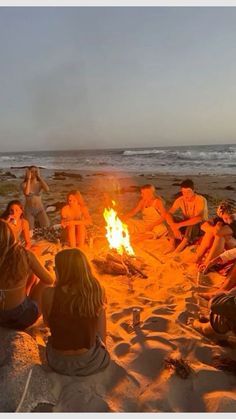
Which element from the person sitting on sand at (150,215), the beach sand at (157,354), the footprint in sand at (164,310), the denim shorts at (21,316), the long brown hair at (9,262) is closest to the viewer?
the beach sand at (157,354)

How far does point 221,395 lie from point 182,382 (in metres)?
0.39

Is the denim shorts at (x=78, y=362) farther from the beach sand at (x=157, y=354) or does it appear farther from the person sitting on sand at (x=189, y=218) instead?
the person sitting on sand at (x=189, y=218)

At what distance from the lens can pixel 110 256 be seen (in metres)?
6.70

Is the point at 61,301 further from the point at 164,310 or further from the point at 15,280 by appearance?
the point at 164,310

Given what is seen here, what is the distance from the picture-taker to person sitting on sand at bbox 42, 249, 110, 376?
353 centimetres

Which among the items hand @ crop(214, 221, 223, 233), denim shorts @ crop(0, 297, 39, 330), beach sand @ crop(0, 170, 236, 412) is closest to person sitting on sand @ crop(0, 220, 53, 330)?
denim shorts @ crop(0, 297, 39, 330)

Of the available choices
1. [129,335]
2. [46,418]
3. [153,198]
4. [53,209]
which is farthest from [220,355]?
[53,209]

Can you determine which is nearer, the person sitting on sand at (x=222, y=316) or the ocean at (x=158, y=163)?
the person sitting on sand at (x=222, y=316)

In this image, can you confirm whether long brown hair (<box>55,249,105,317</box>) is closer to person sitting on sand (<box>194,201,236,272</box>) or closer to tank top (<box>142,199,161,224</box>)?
person sitting on sand (<box>194,201,236,272</box>)

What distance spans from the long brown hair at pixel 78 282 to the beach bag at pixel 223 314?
4.69 ft

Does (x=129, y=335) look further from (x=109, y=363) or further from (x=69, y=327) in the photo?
(x=69, y=327)

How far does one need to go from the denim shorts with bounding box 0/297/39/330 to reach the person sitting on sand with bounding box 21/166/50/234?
Answer: 427cm

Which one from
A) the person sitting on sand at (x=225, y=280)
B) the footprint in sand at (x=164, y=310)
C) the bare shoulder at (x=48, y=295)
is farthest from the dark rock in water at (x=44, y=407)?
the person sitting on sand at (x=225, y=280)

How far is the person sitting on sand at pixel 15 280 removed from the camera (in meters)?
4.03
